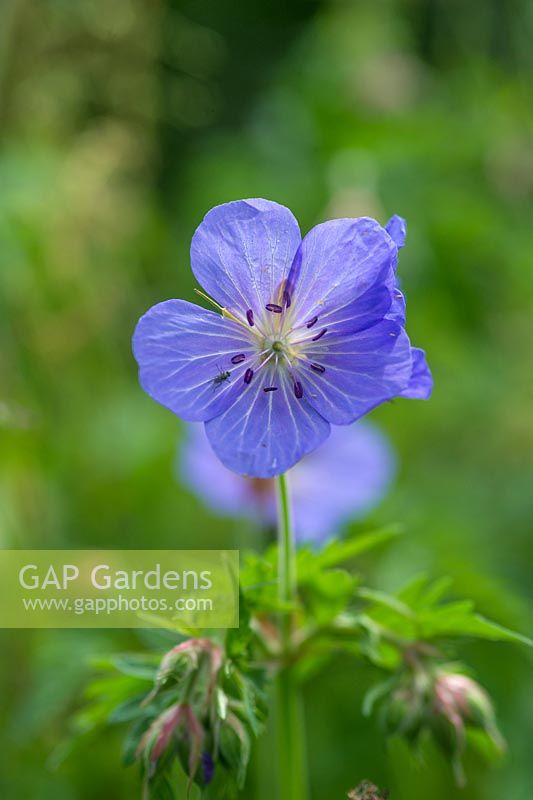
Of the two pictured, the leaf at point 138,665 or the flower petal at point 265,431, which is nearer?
the flower petal at point 265,431

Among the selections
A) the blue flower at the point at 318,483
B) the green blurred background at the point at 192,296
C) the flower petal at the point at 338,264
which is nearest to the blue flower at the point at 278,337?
the flower petal at the point at 338,264

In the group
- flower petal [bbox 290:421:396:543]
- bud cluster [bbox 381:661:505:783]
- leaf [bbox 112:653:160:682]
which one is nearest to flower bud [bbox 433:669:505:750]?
bud cluster [bbox 381:661:505:783]

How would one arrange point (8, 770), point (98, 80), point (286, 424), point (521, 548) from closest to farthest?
point (286, 424) < point (8, 770) < point (521, 548) < point (98, 80)

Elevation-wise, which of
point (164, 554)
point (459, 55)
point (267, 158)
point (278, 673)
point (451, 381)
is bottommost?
point (278, 673)

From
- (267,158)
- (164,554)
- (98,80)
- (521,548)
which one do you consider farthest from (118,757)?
(267,158)

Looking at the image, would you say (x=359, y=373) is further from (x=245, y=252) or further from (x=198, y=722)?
(x=198, y=722)

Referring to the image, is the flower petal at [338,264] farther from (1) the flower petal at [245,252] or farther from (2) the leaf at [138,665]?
(2) the leaf at [138,665]

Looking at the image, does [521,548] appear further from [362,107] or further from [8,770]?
[362,107]
